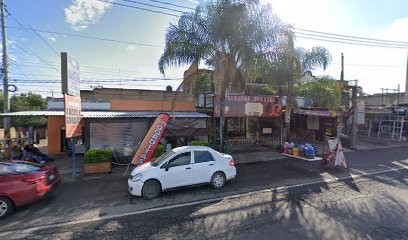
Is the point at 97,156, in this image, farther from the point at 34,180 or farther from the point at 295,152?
the point at 295,152

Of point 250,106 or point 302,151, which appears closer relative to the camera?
point 302,151

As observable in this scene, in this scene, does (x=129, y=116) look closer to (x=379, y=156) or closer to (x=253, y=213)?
(x=253, y=213)

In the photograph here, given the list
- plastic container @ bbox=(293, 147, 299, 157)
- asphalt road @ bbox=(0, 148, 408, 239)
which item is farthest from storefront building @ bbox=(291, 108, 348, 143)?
asphalt road @ bbox=(0, 148, 408, 239)

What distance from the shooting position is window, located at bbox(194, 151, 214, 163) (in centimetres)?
746

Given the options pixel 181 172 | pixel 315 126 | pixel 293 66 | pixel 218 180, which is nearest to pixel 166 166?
pixel 181 172

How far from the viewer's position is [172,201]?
261 inches

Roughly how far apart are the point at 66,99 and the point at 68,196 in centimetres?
358

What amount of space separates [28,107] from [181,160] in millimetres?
33628

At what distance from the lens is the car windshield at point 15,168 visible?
6.00 m

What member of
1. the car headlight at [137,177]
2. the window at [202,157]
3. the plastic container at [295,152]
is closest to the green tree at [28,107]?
the car headlight at [137,177]

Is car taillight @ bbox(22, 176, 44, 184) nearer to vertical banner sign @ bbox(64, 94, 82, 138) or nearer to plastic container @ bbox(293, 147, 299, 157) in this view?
vertical banner sign @ bbox(64, 94, 82, 138)

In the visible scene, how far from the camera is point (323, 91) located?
13.9 metres

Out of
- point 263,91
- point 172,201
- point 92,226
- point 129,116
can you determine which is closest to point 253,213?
point 172,201

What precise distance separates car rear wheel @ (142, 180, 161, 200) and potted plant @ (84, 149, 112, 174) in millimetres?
4323
